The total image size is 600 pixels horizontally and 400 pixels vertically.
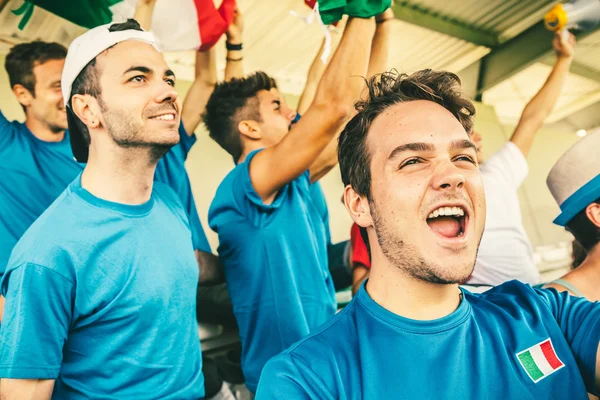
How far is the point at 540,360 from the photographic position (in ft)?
3.19

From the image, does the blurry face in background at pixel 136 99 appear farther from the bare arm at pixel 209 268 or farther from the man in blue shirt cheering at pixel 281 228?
the bare arm at pixel 209 268

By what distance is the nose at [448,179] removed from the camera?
1.04 meters

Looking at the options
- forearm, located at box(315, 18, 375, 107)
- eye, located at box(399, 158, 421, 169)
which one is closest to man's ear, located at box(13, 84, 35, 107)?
forearm, located at box(315, 18, 375, 107)

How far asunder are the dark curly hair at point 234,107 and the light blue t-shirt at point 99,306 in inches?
31.6

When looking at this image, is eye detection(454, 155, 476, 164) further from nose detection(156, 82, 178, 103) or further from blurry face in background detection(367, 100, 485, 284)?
nose detection(156, 82, 178, 103)

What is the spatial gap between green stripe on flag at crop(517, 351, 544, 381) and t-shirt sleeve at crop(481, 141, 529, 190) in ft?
5.00

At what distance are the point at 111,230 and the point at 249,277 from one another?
0.62 meters

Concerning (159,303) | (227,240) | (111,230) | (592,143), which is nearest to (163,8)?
(227,240)

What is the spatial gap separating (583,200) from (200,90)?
5.99 ft

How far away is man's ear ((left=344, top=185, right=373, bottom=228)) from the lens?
3.89 feet

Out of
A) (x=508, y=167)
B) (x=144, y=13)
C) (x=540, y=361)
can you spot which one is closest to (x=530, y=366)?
(x=540, y=361)

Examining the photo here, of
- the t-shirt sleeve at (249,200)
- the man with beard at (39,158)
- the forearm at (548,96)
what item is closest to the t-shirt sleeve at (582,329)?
the t-shirt sleeve at (249,200)

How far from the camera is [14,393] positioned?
1023mm

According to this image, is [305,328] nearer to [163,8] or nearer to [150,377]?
[150,377]
